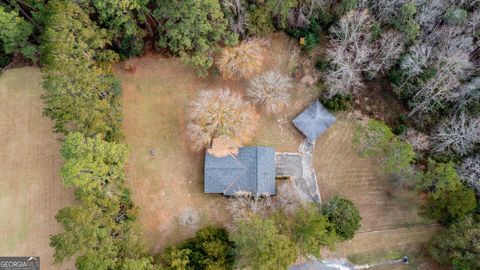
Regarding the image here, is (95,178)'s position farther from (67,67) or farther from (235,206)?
(235,206)

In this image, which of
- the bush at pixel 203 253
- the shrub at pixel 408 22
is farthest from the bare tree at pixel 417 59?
the bush at pixel 203 253

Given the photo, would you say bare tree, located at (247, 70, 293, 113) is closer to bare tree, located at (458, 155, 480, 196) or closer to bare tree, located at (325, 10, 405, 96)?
bare tree, located at (325, 10, 405, 96)

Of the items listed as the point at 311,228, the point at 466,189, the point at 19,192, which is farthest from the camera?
the point at 19,192

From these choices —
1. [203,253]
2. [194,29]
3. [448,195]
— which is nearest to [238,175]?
[203,253]

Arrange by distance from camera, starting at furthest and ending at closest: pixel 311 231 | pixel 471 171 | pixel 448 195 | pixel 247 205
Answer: pixel 471 171 < pixel 247 205 < pixel 448 195 < pixel 311 231

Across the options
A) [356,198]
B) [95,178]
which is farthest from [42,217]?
[356,198]

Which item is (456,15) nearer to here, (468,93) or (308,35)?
(468,93)
